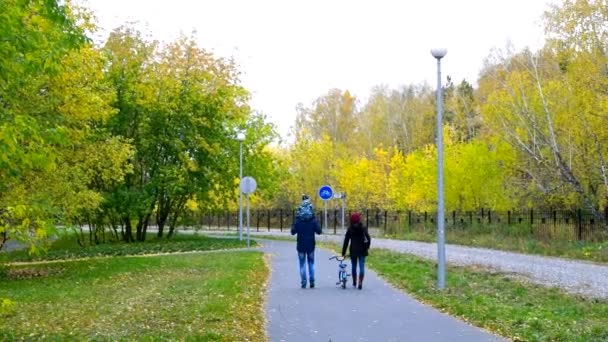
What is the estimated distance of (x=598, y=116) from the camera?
27109 millimetres

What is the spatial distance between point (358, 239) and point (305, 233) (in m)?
1.16

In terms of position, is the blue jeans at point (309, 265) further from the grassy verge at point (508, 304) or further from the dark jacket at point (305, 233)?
the grassy verge at point (508, 304)

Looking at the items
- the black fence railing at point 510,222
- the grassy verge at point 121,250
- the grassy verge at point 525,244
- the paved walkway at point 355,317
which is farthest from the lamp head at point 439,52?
the grassy verge at point 121,250

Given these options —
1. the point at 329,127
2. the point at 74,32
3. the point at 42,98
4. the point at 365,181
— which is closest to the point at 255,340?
the point at 74,32

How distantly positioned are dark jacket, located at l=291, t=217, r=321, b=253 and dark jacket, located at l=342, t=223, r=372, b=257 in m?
0.75

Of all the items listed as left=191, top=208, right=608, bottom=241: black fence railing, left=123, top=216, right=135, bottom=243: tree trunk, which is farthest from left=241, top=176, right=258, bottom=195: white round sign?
left=191, top=208, right=608, bottom=241: black fence railing

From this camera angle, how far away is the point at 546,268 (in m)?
20.9

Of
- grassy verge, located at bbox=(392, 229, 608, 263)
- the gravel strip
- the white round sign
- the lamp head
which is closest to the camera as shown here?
the lamp head

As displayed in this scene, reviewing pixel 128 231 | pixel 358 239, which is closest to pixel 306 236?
pixel 358 239

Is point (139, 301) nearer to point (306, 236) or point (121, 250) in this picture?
point (306, 236)

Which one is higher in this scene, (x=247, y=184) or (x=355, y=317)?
(x=247, y=184)

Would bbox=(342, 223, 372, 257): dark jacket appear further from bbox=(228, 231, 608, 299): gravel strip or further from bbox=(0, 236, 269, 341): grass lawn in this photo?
bbox=(228, 231, 608, 299): gravel strip

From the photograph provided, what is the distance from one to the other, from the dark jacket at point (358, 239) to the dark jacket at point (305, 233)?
75 centimetres

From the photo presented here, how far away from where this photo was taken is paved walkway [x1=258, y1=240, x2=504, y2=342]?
9.78 meters
